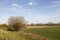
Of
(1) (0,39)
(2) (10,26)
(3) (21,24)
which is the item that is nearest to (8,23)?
(2) (10,26)

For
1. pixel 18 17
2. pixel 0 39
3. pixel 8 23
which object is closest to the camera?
pixel 0 39

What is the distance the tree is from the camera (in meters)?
36.2

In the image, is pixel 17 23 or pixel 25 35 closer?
pixel 25 35

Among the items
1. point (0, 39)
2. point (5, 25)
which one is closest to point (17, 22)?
point (5, 25)

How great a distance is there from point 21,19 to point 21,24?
1612 mm

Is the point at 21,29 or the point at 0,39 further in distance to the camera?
the point at 21,29

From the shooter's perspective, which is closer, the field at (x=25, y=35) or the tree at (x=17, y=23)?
the field at (x=25, y=35)

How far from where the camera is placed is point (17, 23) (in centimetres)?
3678

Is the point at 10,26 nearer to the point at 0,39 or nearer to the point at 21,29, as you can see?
the point at 21,29

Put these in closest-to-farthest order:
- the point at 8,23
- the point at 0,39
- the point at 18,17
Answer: the point at 0,39 → the point at 18,17 → the point at 8,23

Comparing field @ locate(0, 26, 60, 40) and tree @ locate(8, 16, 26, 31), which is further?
tree @ locate(8, 16, 26, 31)

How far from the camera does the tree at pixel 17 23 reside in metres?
36.2

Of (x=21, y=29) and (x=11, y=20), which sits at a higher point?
(x=11, y=20)

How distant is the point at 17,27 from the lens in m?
37.4
